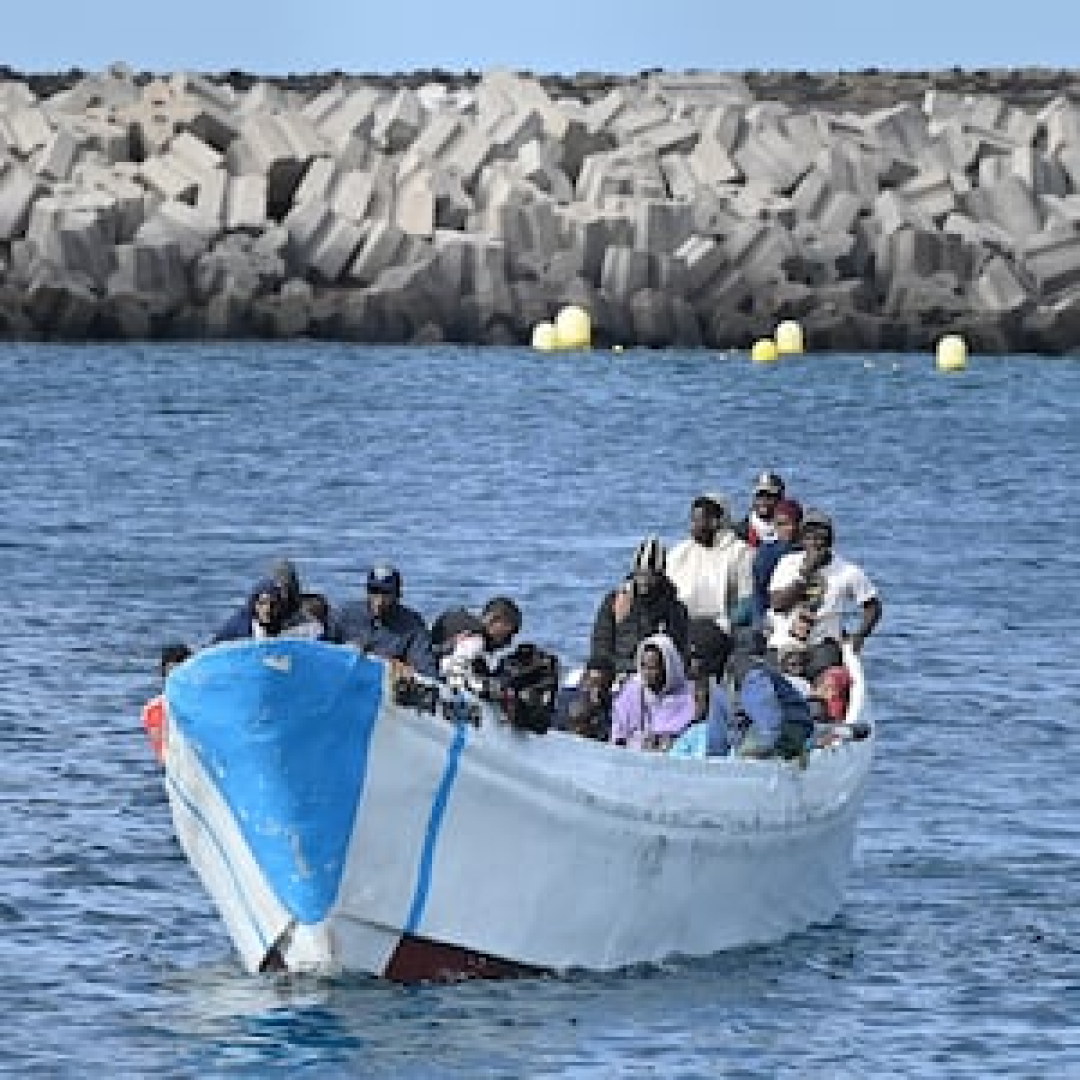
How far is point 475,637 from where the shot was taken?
2303 centimetres

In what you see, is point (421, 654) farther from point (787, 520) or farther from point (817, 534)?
point (787, 520)

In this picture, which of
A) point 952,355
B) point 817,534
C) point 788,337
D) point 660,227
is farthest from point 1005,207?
point 817,534

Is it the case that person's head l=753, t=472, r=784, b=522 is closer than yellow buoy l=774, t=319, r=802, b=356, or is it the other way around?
person's head l=753, t=472, r=784, b=522

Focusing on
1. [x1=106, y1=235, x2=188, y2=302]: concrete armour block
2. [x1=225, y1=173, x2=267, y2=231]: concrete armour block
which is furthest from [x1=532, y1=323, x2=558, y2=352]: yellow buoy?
[x1=106, y1=235, x2=188, y2=302]: concrete armour block

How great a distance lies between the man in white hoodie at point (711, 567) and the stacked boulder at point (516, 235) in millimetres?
57053

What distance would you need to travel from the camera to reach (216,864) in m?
22.7

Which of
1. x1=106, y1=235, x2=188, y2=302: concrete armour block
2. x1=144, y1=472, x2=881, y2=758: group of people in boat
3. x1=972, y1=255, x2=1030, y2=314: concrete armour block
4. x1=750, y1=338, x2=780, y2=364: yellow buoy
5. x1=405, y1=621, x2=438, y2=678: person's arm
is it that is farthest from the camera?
x1=972, y1=255, x2=1030, y2=314: concrete armour block

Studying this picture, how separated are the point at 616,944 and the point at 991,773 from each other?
28.9 feet

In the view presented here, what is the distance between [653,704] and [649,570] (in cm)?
127

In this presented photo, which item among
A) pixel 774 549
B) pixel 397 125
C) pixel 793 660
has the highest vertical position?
pixel 397 125

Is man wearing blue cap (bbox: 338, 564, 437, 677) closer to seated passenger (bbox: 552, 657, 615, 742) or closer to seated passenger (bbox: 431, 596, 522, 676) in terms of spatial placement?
seated passenger (bbox: 431, 596, 522, 676)

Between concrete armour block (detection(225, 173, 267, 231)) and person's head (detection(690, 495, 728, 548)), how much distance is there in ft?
198

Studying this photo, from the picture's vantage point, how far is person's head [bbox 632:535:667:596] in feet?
82.2

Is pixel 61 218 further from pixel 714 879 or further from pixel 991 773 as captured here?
pixel 714 879
